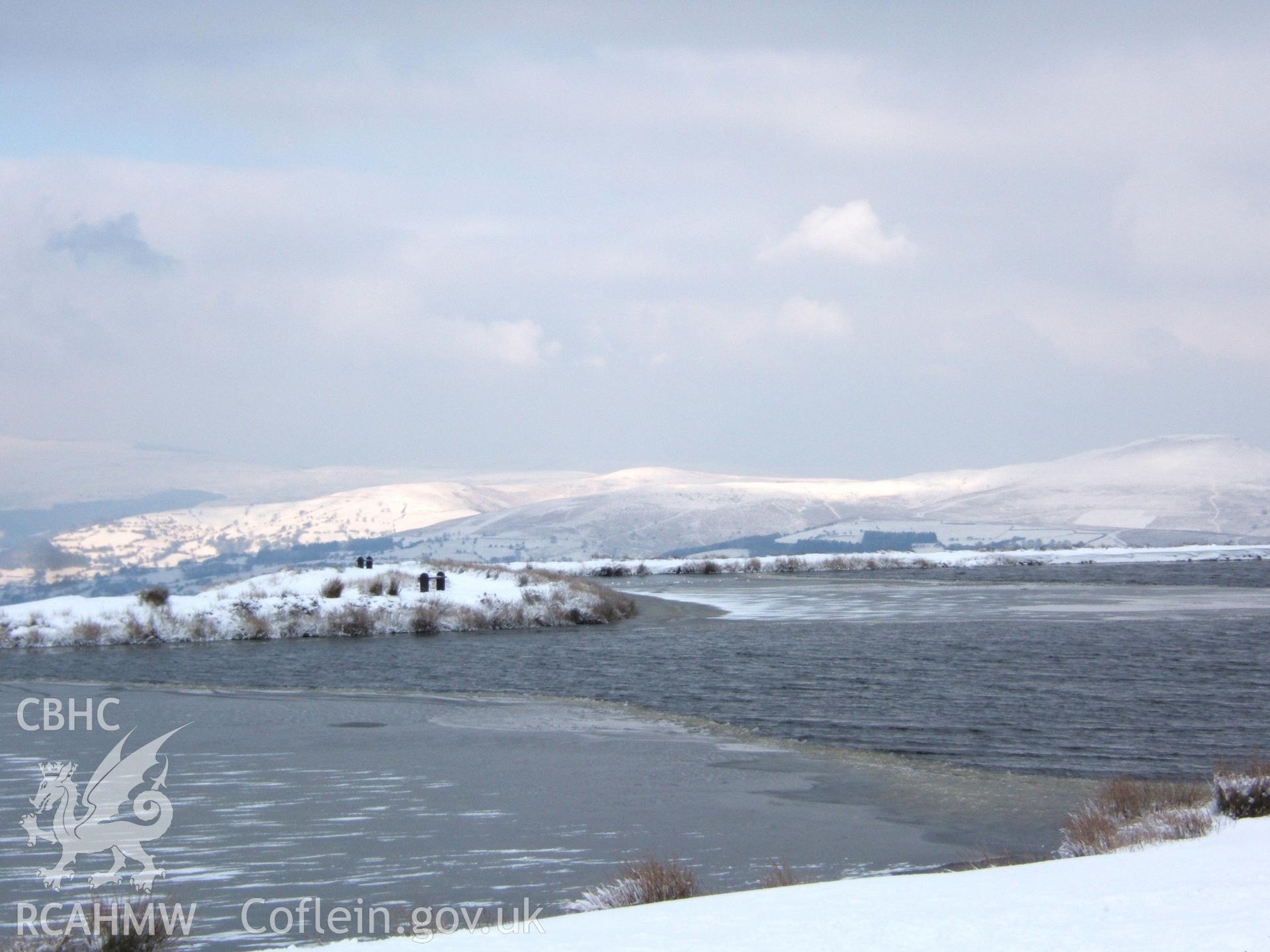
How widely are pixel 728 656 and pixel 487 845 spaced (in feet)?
69.8

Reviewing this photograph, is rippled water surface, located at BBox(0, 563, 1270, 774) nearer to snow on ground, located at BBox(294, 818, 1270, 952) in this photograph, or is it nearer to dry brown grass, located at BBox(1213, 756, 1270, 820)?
dry brown grass, located at BBox(1213, 756, 1270, 820)

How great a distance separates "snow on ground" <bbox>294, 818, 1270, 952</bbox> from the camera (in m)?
6.50

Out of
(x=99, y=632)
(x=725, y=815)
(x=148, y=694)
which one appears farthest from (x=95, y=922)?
(x=99, y=632)

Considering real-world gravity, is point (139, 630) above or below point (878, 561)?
above

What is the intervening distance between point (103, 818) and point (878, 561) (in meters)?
109

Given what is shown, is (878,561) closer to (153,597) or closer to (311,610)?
Result: (311,610)

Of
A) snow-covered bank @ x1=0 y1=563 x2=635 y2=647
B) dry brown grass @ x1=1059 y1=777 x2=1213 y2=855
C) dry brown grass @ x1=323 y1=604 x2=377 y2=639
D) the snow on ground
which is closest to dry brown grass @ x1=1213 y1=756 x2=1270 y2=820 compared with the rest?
dry brown grass @ x1=1059 y1=777 x2=1213 y2=855

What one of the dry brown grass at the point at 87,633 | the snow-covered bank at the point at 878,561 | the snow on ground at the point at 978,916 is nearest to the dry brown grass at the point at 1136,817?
the snow on ground at the point at 978,916

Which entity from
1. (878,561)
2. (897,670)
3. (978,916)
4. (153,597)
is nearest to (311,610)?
(153,597)

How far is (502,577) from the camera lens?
57.6 metres

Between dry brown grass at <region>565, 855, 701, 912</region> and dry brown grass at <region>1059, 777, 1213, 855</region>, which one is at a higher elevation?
dry brown grass at <region>565, 855, 701, 912</region>

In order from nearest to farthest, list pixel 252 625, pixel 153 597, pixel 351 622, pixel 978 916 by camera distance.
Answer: pixel 978 916
pixel 252 625
pixel 153 597
pixel 351 622

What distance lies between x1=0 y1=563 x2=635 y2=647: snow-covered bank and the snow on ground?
3912cm

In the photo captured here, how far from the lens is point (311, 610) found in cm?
4638
